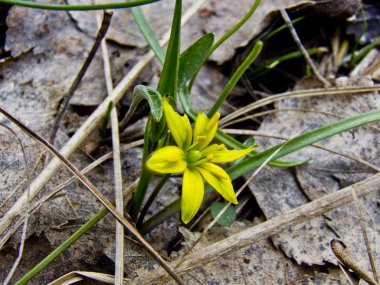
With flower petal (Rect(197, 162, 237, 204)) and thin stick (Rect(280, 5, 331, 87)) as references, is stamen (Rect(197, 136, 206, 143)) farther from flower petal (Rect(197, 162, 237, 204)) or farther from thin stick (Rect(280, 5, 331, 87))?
thin stick (Rect(280, 5, 331, 87))

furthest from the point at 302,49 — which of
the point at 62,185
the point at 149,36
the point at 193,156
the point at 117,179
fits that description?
the point at 62,185

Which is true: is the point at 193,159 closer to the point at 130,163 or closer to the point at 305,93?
the point at 130,163

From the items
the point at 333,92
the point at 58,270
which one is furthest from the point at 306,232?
the point at 58,270

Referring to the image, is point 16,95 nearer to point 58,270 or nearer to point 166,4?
point 58,270

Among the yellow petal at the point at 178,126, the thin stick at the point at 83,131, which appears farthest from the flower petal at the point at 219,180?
the thin stick at the point at 83,131

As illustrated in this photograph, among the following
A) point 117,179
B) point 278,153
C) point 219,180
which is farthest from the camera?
point 278,153

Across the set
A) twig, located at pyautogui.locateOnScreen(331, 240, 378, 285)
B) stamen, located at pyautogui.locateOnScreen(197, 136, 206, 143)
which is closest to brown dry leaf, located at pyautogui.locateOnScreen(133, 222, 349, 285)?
twig, located at pyautogui.locateOnScreen(331, 240, 378, 285)
